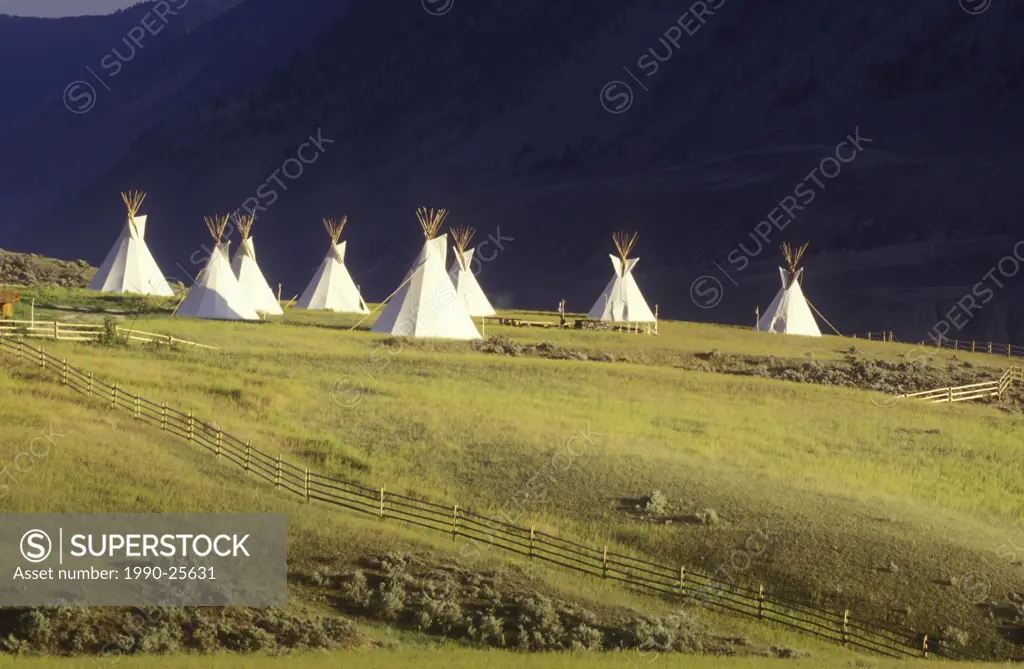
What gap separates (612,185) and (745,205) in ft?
59.8

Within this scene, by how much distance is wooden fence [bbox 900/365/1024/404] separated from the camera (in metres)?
48.8

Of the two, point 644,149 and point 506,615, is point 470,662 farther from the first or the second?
point 644,149

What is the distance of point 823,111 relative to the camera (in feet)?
447

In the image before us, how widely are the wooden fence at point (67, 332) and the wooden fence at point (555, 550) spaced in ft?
43.9

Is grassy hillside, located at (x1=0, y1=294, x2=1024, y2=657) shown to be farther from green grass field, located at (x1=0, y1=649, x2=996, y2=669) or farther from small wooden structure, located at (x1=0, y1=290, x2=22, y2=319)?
small wooden structure, located at (x1=0, y1=290, x2=22, y2=319)

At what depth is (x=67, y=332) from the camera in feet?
148

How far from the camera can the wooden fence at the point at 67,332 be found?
145ft

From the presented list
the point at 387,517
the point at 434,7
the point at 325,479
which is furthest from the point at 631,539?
the point at 434,7

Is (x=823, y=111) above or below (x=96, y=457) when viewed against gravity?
above

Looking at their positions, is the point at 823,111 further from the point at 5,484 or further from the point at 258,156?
the point at 5,484

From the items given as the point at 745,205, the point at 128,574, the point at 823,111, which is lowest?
the point at 128,574

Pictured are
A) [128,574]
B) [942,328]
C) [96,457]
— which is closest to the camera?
[128,574]

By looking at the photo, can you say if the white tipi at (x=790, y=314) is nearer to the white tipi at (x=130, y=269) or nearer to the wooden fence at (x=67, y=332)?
the white tipi at (x=130, y=269)

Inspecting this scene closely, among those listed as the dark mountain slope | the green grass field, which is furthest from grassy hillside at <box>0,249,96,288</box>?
the green grass field
